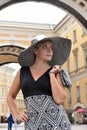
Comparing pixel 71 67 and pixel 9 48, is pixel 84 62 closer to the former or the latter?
pixel 71 67

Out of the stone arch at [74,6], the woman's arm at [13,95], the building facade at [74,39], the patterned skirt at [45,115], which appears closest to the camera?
the patterned skirt at [45,115]

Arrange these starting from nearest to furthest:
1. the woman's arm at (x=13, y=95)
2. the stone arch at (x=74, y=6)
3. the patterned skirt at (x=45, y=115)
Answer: the patterned skirt at (x=45, y=115) < the woman's arm at (x=13, y=95) < the stone arch at (x=74, y=6)

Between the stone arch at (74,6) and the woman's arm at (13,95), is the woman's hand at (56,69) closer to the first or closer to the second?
the woman's arm at (13,95)

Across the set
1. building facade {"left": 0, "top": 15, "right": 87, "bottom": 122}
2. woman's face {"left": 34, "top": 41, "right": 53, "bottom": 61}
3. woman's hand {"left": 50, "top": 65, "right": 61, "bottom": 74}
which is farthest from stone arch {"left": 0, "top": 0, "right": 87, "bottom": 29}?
building facade {"left": 0, "top": 15, "right": 87, "bottom": 122}

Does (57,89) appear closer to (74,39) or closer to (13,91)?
(13,91)

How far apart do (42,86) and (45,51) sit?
215 millimetres

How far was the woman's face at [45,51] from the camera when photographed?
7.80 feet

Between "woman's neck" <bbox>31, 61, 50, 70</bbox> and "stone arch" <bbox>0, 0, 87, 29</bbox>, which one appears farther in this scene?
"stone arch" <bbox>0, 0, 87, 29</bbox>

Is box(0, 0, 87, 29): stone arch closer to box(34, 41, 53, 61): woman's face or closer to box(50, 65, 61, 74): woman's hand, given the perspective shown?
box(34, 41, 53, 61): woman's face

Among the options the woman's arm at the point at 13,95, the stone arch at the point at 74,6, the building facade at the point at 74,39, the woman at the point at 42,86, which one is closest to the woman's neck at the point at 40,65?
the woman at the point at 42,86

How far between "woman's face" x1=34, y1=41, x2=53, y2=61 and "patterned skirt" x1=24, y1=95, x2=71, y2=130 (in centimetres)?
23

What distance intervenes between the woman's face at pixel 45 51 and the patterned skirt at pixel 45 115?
0.23 meters

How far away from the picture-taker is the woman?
7.34 ft

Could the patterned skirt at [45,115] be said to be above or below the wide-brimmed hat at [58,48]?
below
